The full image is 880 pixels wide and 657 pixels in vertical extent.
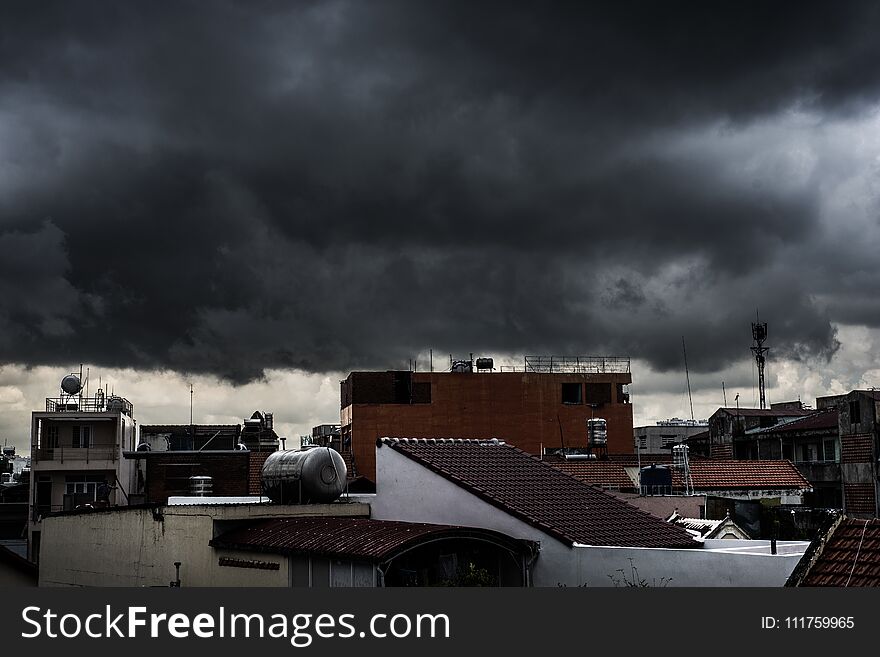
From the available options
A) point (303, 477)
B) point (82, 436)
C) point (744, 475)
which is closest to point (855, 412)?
point (744, 475)

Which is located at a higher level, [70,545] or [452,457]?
[452,457]

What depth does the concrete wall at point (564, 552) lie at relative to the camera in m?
20.2

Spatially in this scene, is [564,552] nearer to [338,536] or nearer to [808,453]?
[338,536]

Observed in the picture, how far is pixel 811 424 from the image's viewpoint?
62.5 m

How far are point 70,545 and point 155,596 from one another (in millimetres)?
20460

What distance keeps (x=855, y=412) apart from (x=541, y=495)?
36103 millimetres

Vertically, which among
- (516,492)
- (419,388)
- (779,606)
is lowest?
(779,606)

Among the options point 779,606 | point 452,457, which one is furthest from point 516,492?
point 779,606

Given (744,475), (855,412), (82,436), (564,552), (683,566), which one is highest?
(82,436)

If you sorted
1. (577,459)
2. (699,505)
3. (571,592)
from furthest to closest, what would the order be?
(577,459)
(699,505)
(571,592)

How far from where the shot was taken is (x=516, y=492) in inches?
1059

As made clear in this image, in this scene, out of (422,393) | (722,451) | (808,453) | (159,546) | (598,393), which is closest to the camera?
(159,546)

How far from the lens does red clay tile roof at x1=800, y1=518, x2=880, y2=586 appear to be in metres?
14.6

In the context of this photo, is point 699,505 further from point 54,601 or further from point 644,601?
point 54,601
